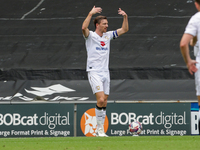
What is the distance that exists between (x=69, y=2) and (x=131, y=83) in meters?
3.71

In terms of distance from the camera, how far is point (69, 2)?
1251cm

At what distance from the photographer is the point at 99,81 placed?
6.98 m

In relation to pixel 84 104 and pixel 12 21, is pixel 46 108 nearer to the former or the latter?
pixel 84 104

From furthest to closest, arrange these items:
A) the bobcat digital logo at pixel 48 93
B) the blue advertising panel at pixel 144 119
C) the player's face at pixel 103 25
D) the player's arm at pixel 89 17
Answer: the bobcat digital logo at pixel 48 93
the blue advertising panel at pixel 144 119
the player's face at pixel 103 25
the player's arm at pixel 89 17

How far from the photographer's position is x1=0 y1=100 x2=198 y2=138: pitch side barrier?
977 centimetres

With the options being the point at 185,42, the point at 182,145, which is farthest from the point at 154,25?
the point at 185,42

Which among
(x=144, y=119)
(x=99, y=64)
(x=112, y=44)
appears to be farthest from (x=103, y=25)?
(x=112, y=44)

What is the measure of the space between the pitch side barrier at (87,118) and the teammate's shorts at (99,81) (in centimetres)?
273

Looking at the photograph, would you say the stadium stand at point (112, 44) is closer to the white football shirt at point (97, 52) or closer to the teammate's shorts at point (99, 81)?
the teammate's shorts at point (99, 81)

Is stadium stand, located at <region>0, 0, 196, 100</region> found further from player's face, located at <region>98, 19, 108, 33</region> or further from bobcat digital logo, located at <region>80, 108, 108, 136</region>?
player's face, located at <region>98, 19, 108, 33</region>

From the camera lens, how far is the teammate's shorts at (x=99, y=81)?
6.95 m

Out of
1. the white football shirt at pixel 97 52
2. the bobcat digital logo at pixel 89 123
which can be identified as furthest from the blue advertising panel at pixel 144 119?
the white football shirt at pixel 97 52

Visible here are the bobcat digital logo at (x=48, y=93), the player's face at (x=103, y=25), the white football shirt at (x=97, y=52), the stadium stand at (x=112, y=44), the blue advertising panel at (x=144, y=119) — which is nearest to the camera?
the white football shirt at (x=97, y=52)

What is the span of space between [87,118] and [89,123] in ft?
0.44
